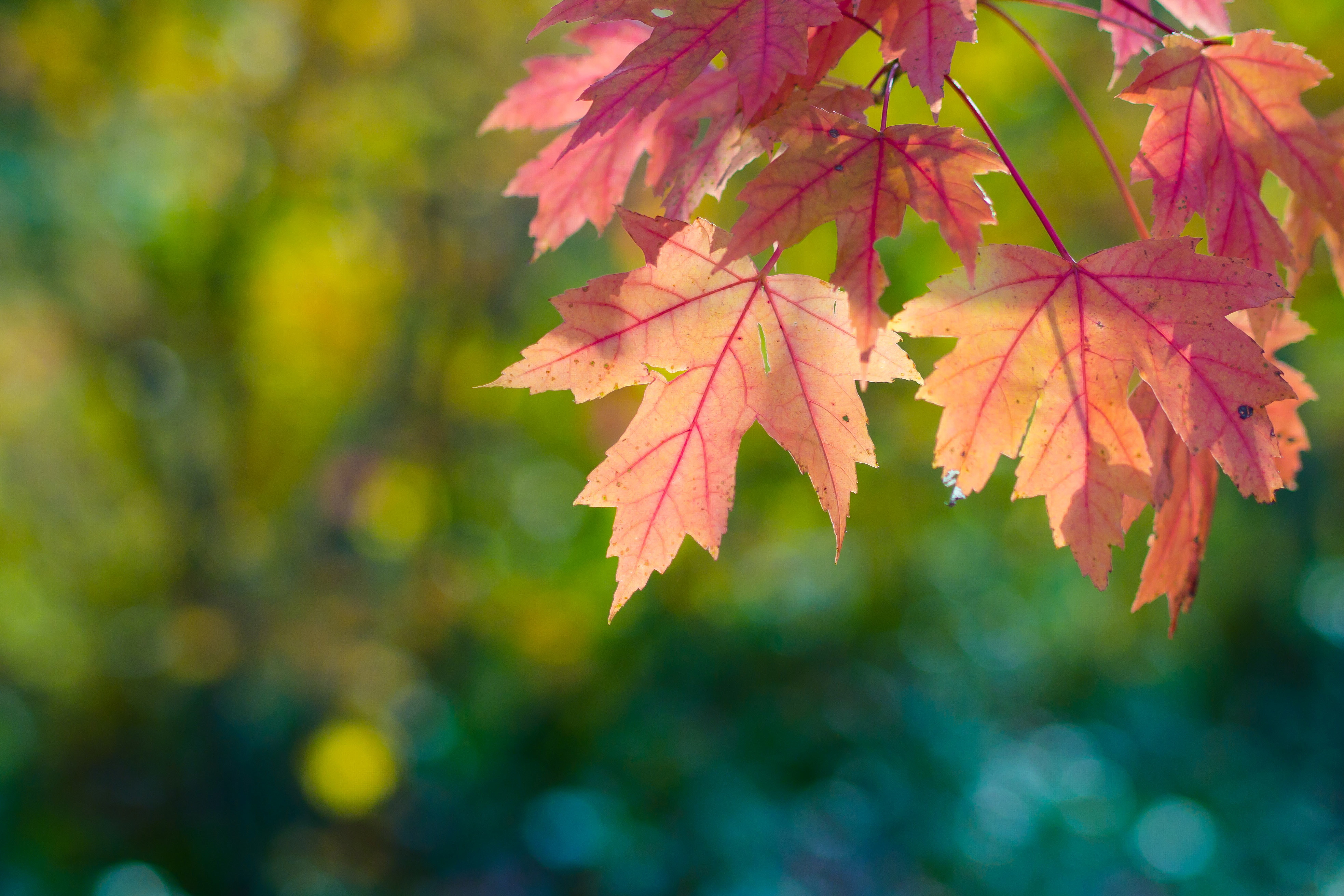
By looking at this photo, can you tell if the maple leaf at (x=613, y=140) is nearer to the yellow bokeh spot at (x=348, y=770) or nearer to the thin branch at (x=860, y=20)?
the thin branch at (x=860, y=20)

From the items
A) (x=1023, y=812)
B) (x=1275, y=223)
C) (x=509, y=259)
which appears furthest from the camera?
(x=509, y=259)

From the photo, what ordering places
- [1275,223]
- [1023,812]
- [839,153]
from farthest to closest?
[1023,812] → [1275,223] → [839,153]

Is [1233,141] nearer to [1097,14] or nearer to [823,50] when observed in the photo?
[1097,14]

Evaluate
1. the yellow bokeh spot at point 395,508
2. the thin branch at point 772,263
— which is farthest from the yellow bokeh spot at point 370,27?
the thin branch at point 772,263

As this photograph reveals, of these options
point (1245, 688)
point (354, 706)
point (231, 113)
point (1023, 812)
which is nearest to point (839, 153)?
point (1023, 812)

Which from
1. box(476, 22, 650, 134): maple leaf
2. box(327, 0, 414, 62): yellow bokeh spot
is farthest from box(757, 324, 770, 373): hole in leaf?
box(327, 0, 414, 62): yellow bokeh spot

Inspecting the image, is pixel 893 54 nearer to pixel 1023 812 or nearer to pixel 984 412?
pixel 984 412

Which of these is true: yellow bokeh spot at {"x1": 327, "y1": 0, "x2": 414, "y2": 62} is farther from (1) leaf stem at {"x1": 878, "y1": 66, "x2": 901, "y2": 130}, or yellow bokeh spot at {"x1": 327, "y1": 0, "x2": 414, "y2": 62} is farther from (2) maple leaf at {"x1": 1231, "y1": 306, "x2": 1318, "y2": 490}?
(2) maple leaf at {"x1": 1231, "y1": 306, "x2": 1318, "y2": 490}
